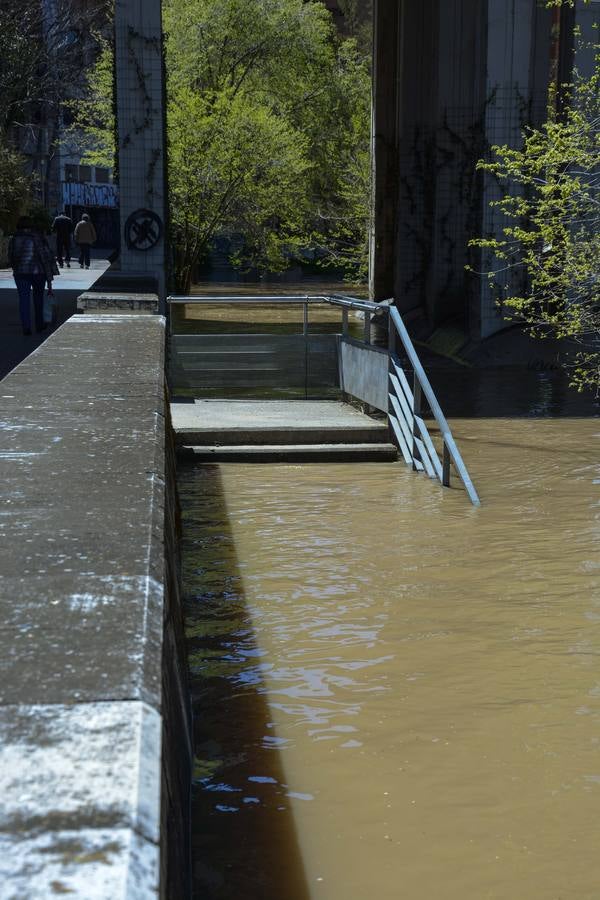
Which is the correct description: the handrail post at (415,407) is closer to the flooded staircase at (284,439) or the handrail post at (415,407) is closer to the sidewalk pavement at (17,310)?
the flooded staircase at (284,439)

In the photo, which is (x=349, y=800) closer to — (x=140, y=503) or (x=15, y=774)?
(x=140, y=503)

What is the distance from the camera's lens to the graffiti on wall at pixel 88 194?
254 ft

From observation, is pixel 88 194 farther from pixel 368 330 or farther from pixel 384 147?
pixel 368 330

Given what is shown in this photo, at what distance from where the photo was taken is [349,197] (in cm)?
3109

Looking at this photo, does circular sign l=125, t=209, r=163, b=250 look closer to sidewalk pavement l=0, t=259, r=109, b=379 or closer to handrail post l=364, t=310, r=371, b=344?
sidewalk pavement l=0, t=259, r=109, b=379

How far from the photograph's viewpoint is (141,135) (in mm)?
17609

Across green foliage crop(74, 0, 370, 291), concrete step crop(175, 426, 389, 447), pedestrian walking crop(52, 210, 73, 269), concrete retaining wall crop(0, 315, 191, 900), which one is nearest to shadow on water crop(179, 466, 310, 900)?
concrete retaining wall crop(0, 315, 191, 900)

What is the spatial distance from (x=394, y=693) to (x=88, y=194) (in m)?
76.4

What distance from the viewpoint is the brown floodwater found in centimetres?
422

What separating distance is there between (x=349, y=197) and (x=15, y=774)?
29.9 m

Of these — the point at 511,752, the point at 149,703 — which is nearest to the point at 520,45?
the point at 511,752

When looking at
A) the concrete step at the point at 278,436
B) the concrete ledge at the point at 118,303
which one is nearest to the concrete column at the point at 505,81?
the concrete step at the point at 278,436

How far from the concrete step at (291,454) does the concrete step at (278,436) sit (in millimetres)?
156

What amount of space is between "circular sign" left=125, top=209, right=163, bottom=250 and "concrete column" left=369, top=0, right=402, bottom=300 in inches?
297
